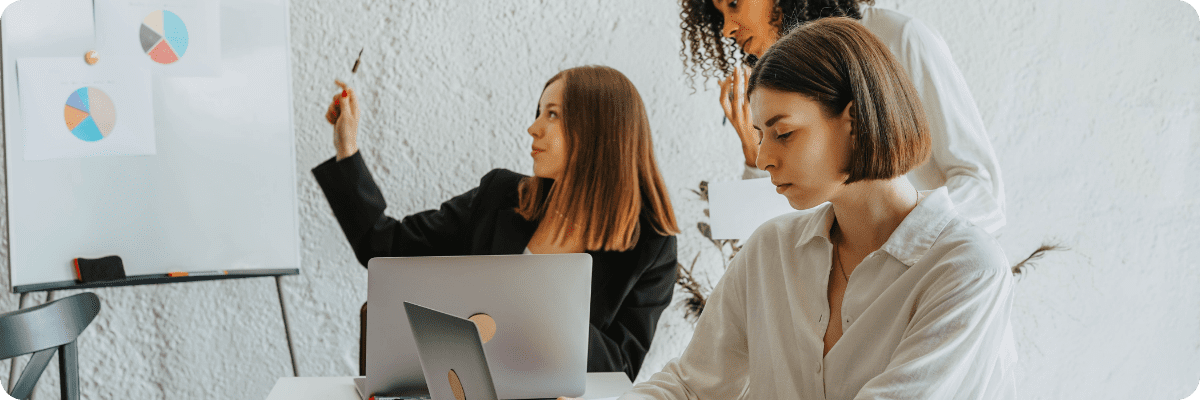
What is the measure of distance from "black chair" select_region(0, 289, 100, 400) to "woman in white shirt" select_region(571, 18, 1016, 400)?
949 millimetres

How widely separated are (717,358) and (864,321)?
0.86 ft

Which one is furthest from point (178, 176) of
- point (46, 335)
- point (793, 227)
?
point (793, 227)

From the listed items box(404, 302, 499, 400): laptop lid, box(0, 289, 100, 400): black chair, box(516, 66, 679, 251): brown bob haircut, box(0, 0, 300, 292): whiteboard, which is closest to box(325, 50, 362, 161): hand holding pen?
box(0, 0, 300, 292): whiteboard

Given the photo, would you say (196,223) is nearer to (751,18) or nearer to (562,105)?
(562,105)

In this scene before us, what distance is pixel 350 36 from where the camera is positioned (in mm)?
2273

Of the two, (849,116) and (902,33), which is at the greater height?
(902,33)

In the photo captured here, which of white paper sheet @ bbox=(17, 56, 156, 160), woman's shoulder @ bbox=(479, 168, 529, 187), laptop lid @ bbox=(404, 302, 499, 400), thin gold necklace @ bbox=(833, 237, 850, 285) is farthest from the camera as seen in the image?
woman's shoulder @ bbox=(479, 168, 529, 187)

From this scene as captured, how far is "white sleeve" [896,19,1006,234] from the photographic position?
4.04ft

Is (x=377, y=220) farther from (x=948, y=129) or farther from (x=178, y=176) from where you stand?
(x=948, y=129)

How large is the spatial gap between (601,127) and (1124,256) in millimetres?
1828

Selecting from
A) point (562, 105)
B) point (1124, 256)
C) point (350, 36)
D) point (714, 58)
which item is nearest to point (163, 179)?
point (350, 36)

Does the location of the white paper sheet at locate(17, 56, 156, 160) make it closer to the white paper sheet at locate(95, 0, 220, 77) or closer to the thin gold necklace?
the white paper sheet at locate(95, 0, 220, 77)

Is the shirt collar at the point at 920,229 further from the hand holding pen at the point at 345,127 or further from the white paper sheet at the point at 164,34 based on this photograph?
the white paper sheet at the point at 164,34

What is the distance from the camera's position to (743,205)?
180 cm
